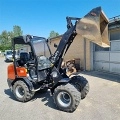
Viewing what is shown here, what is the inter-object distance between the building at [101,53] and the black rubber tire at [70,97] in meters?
5.99

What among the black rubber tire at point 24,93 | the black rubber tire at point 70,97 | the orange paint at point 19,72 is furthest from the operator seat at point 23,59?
the black rubber tire at point 70,97

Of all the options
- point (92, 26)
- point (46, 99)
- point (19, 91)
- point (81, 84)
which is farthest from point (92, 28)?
point (19, 91)

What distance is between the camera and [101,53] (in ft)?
35.0

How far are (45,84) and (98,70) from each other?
653cm

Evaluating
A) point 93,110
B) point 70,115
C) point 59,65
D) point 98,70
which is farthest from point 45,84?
point 98,70

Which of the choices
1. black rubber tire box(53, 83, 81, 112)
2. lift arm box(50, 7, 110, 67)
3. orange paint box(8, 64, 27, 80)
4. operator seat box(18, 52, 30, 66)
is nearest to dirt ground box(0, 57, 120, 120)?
black rubber tire box(53, 83, 81, 112)

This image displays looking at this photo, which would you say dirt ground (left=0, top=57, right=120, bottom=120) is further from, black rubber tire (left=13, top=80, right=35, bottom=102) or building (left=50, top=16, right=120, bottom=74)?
building (left=50, top=16, right=120, bottom=74)

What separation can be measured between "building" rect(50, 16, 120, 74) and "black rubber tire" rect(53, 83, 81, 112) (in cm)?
599

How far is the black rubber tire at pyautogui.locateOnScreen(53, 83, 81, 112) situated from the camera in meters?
4.38

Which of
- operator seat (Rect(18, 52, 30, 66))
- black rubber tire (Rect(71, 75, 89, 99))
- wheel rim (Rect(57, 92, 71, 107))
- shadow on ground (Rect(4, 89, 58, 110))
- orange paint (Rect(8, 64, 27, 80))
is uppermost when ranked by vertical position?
operator seat (Rect(18, 52, 30, 66))

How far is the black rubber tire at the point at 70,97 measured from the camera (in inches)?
173

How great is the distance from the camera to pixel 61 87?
15.1 ft

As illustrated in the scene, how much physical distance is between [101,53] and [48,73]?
633 cm

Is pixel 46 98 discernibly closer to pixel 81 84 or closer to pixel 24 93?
pixel 24 93
